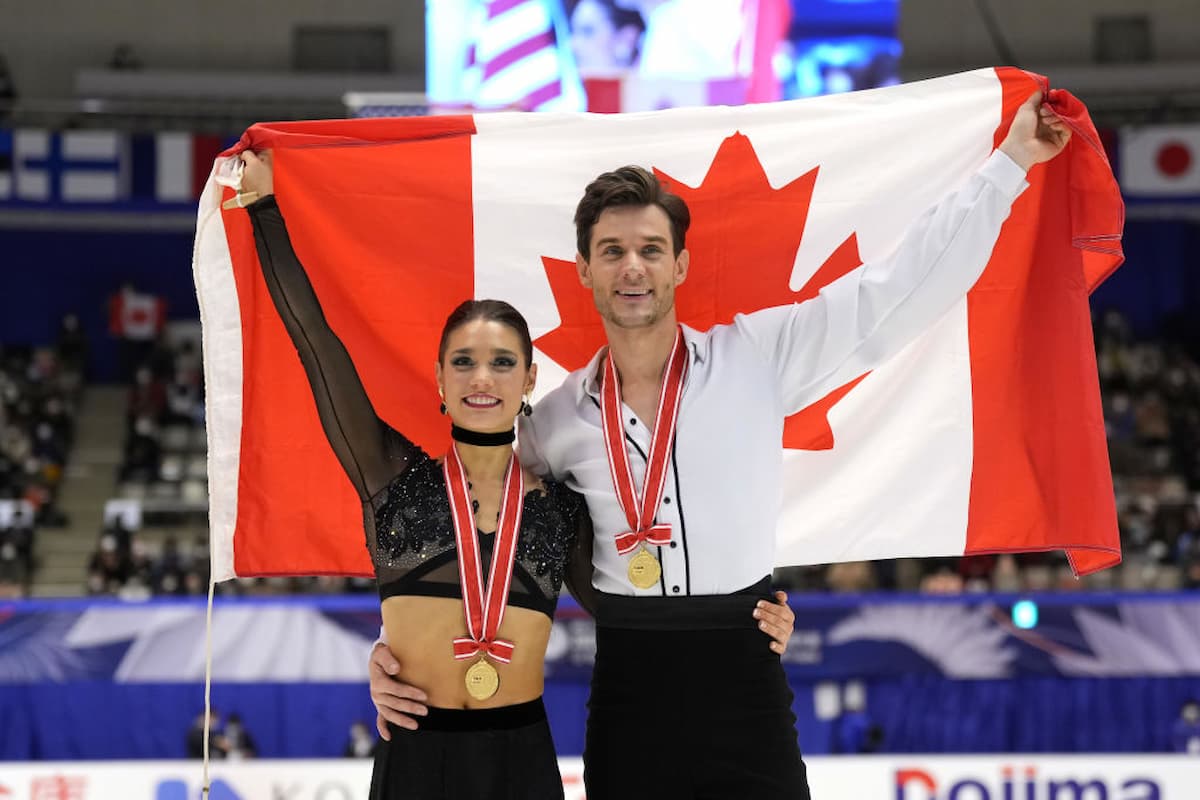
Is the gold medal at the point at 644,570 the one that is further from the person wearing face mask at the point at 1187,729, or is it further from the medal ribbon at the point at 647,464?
the person wearing face mask at the point at 1187,729

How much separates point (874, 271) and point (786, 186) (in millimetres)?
931

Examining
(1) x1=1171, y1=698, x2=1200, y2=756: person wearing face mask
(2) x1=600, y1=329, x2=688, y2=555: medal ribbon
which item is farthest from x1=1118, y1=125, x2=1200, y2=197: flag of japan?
(2) x1=600, y1=329, x2=688, y2=555: medal ribbon

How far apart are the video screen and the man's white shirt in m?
8.01

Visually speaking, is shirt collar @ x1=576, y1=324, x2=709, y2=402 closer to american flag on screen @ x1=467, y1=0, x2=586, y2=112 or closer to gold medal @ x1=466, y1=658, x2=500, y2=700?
gold medal @ x1=466, y1=658, x2=500, y2=700

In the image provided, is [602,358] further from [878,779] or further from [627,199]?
[878,779]

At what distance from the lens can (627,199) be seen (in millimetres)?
3381

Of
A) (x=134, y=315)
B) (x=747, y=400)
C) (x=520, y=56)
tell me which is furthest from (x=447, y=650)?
(x=134, y=315)

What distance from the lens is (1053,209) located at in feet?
13.5

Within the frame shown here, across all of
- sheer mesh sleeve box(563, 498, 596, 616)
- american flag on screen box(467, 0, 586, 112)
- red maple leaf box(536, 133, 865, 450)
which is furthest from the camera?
american flag on screen box(467, 0, 586, 112)

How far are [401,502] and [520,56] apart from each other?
864cm

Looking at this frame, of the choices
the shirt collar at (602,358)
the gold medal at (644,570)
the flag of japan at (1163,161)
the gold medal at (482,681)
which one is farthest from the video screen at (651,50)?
the gold medal at (482,681)

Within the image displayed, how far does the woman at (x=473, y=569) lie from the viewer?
3133mm

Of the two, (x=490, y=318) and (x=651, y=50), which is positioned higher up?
(x=651, y=50)

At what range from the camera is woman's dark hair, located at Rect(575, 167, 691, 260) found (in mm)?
Answer: 3381
